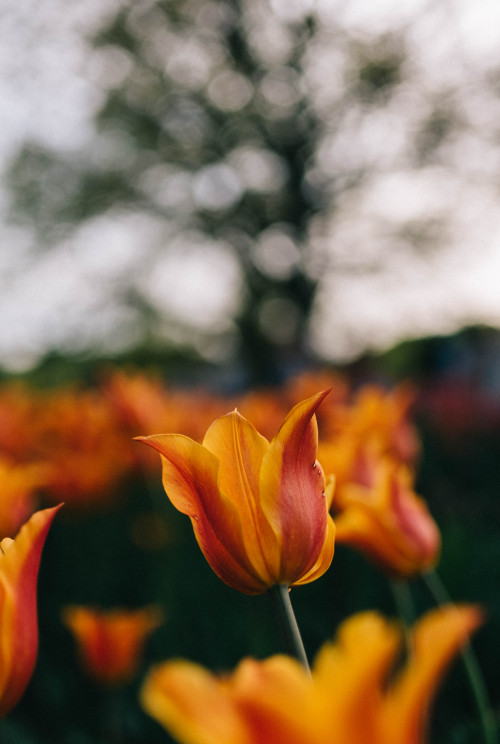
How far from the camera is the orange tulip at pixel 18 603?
1.57ft

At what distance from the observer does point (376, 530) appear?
2.91ft

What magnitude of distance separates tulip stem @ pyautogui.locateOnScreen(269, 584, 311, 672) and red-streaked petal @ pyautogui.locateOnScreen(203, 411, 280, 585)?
19 millimetres

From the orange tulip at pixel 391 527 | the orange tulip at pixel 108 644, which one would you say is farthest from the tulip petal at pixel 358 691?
the orange tulip at pixel 108 644

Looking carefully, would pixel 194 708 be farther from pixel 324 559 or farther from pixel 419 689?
pixel 324 559

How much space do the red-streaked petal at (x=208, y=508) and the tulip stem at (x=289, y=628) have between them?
0.07 feet

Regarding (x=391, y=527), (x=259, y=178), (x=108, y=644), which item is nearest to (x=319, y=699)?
(x=391, y=527)

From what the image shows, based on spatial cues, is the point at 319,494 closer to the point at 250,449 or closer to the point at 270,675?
the point at 250,449

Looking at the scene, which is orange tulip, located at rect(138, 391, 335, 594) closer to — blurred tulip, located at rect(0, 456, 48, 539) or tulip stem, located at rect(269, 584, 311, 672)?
tulip stem, located at rect(269, 584, 311, 672)

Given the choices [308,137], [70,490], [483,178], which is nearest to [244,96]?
[308,137]

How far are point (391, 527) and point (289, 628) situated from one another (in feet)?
1.40

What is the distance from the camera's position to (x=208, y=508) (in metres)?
0.54

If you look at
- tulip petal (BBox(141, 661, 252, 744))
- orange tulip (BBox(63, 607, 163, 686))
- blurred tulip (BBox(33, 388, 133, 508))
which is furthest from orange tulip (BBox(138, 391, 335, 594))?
blurred tulip (BBox(33, 388, 133, 508))

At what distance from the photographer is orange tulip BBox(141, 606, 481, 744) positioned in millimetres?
285

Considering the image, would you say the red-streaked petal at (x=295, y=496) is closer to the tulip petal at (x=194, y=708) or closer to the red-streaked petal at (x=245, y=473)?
the red-streaked petal at (x=245, y=473)
